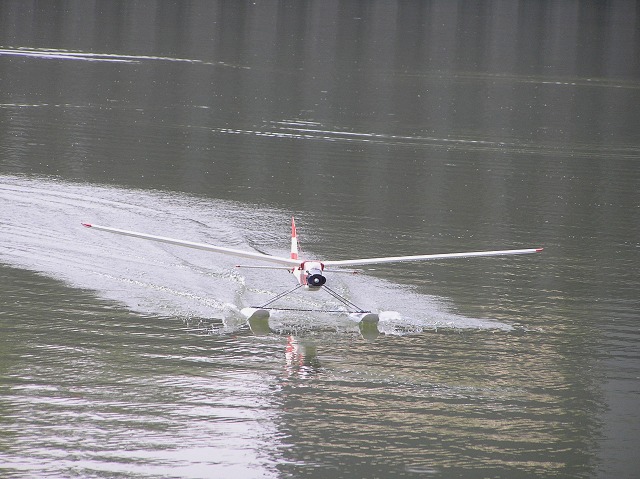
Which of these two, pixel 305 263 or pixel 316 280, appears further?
pixel 305 263

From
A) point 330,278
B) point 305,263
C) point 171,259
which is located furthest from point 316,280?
point 171,259

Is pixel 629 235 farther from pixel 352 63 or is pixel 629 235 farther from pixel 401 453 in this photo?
pixel 352 63

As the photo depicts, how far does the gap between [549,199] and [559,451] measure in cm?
1557

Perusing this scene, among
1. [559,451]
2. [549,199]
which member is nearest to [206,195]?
[549,199]

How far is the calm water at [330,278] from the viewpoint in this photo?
1272 cm

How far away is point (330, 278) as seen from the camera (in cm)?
1884

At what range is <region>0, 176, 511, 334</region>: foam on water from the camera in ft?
56.2

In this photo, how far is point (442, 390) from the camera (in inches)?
562

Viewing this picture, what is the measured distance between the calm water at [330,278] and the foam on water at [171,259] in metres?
0.07

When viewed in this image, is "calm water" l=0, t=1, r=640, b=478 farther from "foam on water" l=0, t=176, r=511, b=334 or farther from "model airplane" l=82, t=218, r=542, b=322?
"model airplane" l=82, t=218, r=542, b=322

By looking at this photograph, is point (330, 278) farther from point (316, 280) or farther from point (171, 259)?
point (316, 280)

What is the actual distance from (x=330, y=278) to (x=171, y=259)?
329 centimetres

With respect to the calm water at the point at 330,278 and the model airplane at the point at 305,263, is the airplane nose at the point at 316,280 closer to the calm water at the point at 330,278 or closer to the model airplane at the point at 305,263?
the model airplane at the point at 305,263

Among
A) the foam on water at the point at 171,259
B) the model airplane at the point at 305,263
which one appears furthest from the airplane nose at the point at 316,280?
the foam on water at the point at 171,259
